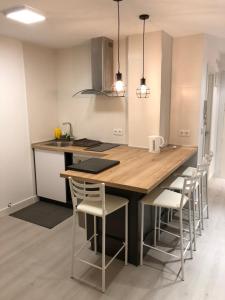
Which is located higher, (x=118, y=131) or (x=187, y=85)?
(x=187, y=85)

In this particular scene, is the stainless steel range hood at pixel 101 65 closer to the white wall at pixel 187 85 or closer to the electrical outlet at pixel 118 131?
the electrical outlet at pixel 118 131

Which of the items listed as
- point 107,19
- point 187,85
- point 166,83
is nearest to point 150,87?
point 166,83

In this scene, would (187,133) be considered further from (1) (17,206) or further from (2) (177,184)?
(1) (17,206)

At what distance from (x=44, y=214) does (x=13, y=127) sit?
1288 millimetres

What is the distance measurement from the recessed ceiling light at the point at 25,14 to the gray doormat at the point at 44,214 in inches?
93.0

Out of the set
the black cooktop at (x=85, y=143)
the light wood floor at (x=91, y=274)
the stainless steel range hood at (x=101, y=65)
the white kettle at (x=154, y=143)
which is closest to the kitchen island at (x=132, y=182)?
the white kettle at (x=154, y=143)

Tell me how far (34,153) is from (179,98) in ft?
7.44

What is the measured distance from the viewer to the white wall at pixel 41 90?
360cm

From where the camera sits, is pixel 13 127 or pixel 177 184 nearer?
pixel 177 184

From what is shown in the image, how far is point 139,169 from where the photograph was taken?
2.34 metres

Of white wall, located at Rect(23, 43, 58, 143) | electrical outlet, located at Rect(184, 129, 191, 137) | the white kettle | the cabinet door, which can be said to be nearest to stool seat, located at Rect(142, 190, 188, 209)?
the white kettle

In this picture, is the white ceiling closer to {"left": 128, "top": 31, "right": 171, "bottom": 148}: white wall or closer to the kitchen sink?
{"left": 128, "top": 31, "right": 171, "bottom": 148}: white wall

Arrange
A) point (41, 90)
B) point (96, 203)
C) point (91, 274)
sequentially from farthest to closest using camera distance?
point (41, 90), point (91, 274), point (96, 203)

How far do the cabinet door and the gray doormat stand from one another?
0.14 meters
